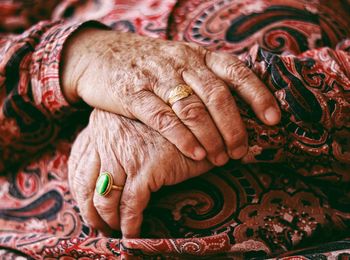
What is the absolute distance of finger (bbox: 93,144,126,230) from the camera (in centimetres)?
79

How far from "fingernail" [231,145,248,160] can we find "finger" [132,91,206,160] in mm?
51

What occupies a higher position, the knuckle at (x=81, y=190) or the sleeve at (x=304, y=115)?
the sleeve at (x=304, y=115)

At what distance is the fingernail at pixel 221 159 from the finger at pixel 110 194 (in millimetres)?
154

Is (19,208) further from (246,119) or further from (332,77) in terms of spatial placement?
(332,77)

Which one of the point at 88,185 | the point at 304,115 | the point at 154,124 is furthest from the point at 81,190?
the point at 304,115

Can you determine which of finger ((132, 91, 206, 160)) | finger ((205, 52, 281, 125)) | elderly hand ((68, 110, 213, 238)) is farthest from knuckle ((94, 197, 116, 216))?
finger ((205, 52, 281, 125))

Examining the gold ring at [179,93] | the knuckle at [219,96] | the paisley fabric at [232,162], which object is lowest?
the paisley fabric at [232,162]

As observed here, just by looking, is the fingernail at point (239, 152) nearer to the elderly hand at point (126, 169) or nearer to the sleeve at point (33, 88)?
the elderly hand at point (126, 169)

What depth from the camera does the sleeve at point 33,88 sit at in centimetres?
95

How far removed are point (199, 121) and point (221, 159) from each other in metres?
0.08

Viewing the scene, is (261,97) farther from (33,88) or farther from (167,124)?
(33,88)

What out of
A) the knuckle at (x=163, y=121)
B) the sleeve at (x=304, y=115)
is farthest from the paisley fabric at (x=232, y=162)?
the knuckle at (x=163, y=121)

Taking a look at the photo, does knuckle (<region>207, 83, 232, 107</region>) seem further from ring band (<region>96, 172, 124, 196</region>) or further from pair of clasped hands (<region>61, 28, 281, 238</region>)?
ring band (<region>96, 172, 124, 196</region>)

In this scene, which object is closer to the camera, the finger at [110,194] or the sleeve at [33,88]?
the finger at [110,194]
